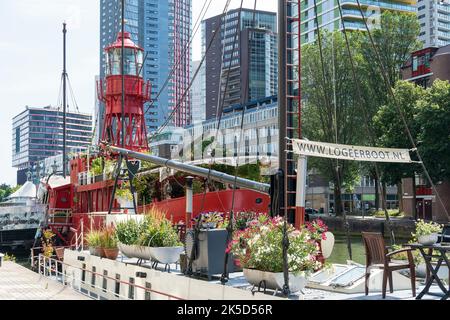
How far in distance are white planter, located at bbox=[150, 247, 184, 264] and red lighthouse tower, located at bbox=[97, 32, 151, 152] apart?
84.6 feet

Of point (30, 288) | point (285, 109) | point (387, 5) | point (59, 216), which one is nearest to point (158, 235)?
point (285, 109)

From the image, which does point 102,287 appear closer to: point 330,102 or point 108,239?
point 108,239

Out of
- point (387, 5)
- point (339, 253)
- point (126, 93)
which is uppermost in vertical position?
point (387, 5)

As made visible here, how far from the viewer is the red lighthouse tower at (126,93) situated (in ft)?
129

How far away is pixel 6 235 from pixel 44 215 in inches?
125

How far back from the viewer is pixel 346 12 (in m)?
109

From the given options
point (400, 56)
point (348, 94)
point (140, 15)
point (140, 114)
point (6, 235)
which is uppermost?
point (140, 15)

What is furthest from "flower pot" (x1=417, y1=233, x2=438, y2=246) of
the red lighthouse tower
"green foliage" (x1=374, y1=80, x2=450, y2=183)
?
"green foliage" (x1=374, y1=80, x2=450, y2=183)

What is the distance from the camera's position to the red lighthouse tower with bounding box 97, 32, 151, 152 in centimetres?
3922

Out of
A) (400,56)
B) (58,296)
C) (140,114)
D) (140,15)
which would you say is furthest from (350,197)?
(140,15)

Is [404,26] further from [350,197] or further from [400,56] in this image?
[350,197]

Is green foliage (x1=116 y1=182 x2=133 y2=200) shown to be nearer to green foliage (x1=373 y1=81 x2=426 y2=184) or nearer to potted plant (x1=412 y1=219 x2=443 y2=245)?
potted plant (x1=412 y1=219 x2=443 y2=245)

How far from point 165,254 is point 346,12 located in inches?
4006

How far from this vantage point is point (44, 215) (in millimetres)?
40062
